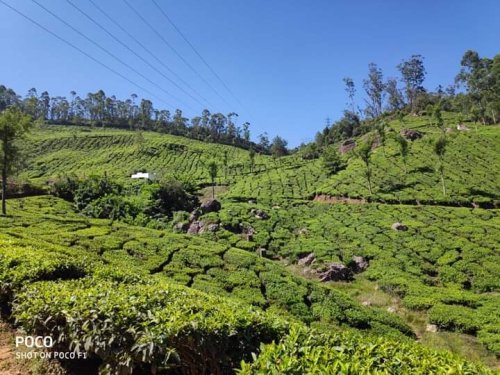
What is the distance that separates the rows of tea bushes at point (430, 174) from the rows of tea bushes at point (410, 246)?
4.18 meters

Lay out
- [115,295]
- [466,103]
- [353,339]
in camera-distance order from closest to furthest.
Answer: [353,339], [115,295], [466,103]

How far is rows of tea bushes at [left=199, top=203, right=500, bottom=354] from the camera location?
21297 millimetres

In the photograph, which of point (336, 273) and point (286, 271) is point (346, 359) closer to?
point (286, 271)

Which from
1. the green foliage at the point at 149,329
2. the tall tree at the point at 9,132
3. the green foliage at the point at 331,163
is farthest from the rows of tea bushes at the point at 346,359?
the green foliage at the point at 331,163

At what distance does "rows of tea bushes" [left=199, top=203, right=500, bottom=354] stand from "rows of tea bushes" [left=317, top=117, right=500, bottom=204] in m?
4.18

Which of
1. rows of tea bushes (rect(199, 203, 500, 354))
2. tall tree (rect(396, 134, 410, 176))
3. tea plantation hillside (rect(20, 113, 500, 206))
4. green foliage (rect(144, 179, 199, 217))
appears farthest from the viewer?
tall tree (rect(396, 134, 410, 176))

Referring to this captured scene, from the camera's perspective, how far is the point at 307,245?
33.2 meters

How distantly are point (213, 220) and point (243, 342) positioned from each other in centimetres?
3310

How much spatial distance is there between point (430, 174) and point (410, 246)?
87.7ft

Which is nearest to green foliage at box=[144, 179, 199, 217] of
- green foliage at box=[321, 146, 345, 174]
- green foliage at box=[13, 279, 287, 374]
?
green foliage at box=[321, 146, 345, 174]

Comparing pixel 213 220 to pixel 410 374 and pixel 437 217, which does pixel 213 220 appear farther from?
pixel 410 374

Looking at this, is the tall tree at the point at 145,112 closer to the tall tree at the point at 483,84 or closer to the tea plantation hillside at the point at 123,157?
the tea plantation hillside at the point at 123,157

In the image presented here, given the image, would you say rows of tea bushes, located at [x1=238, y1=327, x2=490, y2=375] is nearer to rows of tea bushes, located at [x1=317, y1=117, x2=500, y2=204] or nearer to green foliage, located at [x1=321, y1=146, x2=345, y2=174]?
rows of tea bushes, located at [x1=317, y1=117, x2=500, y2=204]

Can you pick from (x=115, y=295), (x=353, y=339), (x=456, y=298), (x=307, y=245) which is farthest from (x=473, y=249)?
(x=115, y=295)
